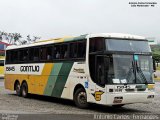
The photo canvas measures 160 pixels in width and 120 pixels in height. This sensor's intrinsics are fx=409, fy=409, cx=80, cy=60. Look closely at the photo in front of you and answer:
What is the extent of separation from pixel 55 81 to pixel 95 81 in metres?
3.71

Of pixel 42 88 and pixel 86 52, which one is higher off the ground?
pixel 86 52

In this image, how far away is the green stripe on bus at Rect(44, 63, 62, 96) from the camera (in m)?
18.5

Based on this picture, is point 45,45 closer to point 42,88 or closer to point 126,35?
point 42,88

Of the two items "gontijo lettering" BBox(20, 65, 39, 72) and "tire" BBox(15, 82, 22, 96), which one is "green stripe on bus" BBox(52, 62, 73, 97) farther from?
"tire" BBox(15, 82, 22, 96)

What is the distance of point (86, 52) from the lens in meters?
16.0

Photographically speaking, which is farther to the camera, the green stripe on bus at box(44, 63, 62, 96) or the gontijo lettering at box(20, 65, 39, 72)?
the gontijo lettering at box(20, 65, 39, 72)

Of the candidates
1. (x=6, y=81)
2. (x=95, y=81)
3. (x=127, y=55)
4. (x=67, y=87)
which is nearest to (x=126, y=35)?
(x=127, y=55)

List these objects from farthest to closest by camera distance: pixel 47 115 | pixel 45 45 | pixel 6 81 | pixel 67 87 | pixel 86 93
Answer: pixel 6 81
pixel 45 45
pixel 67 87
pixel 86 93
pixel 47 115

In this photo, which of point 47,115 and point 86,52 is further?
point 86,52

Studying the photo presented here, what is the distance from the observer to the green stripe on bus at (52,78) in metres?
18.5

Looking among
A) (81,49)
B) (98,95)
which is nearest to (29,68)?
(81,49)

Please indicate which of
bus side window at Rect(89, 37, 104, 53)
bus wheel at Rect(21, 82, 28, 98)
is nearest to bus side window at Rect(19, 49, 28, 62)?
bus wheel at Rect(21, 82, 28, 98)

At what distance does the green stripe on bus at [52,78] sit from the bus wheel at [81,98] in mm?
1906

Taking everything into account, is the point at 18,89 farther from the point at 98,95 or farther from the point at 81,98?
the point at 98,95
